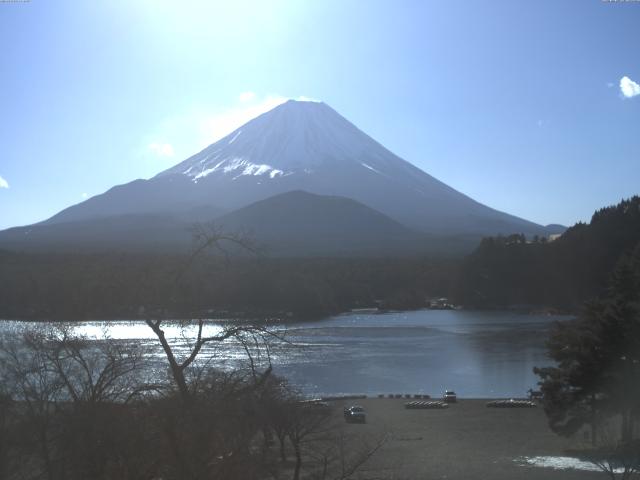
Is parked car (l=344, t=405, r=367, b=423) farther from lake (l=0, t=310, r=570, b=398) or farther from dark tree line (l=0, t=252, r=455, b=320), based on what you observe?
dark tree line (l=0, t=252, r=455, b=320)

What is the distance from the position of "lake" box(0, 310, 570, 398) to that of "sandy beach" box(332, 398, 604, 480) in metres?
1.57

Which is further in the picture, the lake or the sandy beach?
the lake

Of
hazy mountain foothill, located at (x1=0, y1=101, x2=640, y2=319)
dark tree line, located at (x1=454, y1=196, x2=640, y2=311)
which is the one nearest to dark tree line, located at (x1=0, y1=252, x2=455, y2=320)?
hazy mountain foothill, located at (x1=0, y1=101, x2=640, y2=319)

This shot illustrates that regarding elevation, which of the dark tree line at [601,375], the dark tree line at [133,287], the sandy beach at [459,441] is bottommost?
the sandy beach at [459,441]

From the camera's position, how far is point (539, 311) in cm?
3978

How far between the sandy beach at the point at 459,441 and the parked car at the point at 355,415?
6.3 inches

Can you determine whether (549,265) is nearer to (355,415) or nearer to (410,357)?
(410,357)

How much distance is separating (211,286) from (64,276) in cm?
231

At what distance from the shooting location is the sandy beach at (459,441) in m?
8.09

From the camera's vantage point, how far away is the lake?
16156mm

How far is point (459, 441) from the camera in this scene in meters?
10.6

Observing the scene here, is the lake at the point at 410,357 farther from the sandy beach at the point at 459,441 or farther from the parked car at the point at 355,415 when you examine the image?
the sandy beach at the point at 459,441

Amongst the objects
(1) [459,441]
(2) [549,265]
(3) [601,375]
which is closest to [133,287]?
(3) [601,375]

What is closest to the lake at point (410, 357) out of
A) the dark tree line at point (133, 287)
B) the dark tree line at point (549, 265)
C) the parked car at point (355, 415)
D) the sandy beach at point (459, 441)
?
the dark tree line at point (133, 287)
